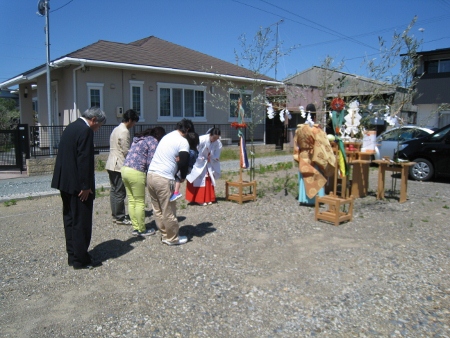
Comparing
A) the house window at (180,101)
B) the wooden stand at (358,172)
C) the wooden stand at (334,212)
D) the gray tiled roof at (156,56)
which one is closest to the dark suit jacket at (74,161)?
the wooden stand at (334,212)

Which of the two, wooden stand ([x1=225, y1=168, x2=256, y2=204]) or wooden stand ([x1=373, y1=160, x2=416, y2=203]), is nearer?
wooden stand ([x1=225, y1=168, x2=256, y2=204])

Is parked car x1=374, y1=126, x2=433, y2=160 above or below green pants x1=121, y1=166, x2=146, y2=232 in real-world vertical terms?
above

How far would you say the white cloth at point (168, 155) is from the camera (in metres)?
4.74

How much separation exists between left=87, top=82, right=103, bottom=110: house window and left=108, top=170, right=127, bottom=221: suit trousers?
8.16m

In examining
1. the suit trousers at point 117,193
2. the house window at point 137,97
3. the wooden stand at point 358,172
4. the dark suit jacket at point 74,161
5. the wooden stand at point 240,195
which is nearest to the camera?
the dark suit jacket at point 74,161

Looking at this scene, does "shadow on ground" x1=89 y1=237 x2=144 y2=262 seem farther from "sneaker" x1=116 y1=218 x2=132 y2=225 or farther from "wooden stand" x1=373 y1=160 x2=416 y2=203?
"wooden stand" x1=373 y1=160 x2=416 y2=203

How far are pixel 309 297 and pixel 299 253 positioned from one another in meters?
1.17

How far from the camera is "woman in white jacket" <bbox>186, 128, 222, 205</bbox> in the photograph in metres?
7.39

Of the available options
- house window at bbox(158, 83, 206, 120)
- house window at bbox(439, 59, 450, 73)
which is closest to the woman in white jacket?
house window at bbox(158, 83, 206, 120)

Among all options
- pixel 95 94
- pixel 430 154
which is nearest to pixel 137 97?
pixel 95 94

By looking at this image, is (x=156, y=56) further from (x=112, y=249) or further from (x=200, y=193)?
(x=112, y=249)

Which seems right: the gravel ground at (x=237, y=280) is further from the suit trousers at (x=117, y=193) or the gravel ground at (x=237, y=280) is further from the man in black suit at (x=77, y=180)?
the man in black suit at (x=77, y=180)

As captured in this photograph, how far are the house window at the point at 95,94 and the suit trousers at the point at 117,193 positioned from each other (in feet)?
26.8

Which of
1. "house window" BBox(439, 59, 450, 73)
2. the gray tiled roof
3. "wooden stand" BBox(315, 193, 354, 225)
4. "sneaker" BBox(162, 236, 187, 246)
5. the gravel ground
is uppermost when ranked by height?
"house window" BBox(439, 59, 450, 73)
